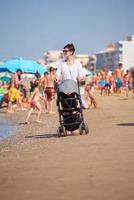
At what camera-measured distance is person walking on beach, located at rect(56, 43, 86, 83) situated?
878 centimetres

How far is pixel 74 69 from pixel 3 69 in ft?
51.6

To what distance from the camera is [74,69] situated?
8805 millimetres

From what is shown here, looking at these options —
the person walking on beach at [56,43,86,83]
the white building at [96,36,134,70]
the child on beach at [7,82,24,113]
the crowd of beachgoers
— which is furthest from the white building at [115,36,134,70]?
the person walking on beach at [56,43,86,83]

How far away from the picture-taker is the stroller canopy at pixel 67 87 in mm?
8258

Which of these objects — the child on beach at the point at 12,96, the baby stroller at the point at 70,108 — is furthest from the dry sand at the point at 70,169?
the child on beach at the point at 12,96

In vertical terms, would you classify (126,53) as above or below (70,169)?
above

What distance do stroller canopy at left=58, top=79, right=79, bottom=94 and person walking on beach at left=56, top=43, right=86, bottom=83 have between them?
1.42 feet

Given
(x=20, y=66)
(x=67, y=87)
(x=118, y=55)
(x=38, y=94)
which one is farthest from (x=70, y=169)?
(x=118, y=55)

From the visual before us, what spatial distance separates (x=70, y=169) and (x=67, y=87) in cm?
317

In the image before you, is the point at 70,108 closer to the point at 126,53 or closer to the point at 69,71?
the point at 69,71

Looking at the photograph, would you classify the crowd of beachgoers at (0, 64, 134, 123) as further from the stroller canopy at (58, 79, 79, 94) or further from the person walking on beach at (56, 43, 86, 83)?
the stroller canopy at (58, 79, 79, 94)

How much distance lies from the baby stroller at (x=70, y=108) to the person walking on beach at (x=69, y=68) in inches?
13.7

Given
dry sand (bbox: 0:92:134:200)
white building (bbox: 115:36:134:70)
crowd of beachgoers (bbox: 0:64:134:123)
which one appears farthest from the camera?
white building (bbox: 115:36:134:70)

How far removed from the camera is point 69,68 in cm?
881
